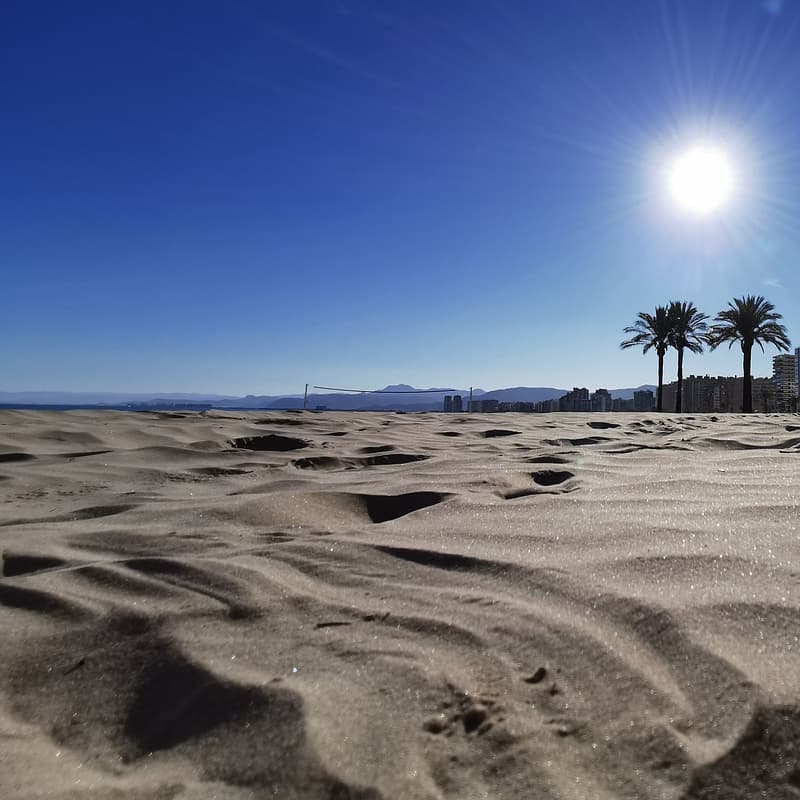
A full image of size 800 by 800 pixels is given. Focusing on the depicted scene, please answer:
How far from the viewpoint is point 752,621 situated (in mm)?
872

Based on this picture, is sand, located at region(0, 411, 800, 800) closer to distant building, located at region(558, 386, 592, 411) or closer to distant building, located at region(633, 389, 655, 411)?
distant building, located at region(558, 386, 592, 411)

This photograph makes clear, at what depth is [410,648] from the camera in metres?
0.87

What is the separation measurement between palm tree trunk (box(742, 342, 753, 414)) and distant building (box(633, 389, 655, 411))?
5.15 meters

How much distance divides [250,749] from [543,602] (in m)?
0.57

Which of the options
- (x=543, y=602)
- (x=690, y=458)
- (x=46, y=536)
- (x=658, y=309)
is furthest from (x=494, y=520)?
(x=658, y=309)

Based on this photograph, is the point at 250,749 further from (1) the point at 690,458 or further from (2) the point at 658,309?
(2) the point at 658,309

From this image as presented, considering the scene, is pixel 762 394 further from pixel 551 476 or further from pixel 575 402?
pixel 551 476

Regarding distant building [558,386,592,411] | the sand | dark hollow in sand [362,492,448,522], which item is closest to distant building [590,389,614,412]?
distant building [558,386,592,411]

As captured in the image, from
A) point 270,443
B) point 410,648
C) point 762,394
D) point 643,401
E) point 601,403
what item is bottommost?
point 410,648

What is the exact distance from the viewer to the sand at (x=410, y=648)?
0.62 m

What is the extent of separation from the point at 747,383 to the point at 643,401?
8028mm

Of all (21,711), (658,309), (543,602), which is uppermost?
(658,309)

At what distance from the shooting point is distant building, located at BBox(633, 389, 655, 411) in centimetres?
2595

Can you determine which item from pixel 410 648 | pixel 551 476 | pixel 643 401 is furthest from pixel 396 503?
pixel 643 401
